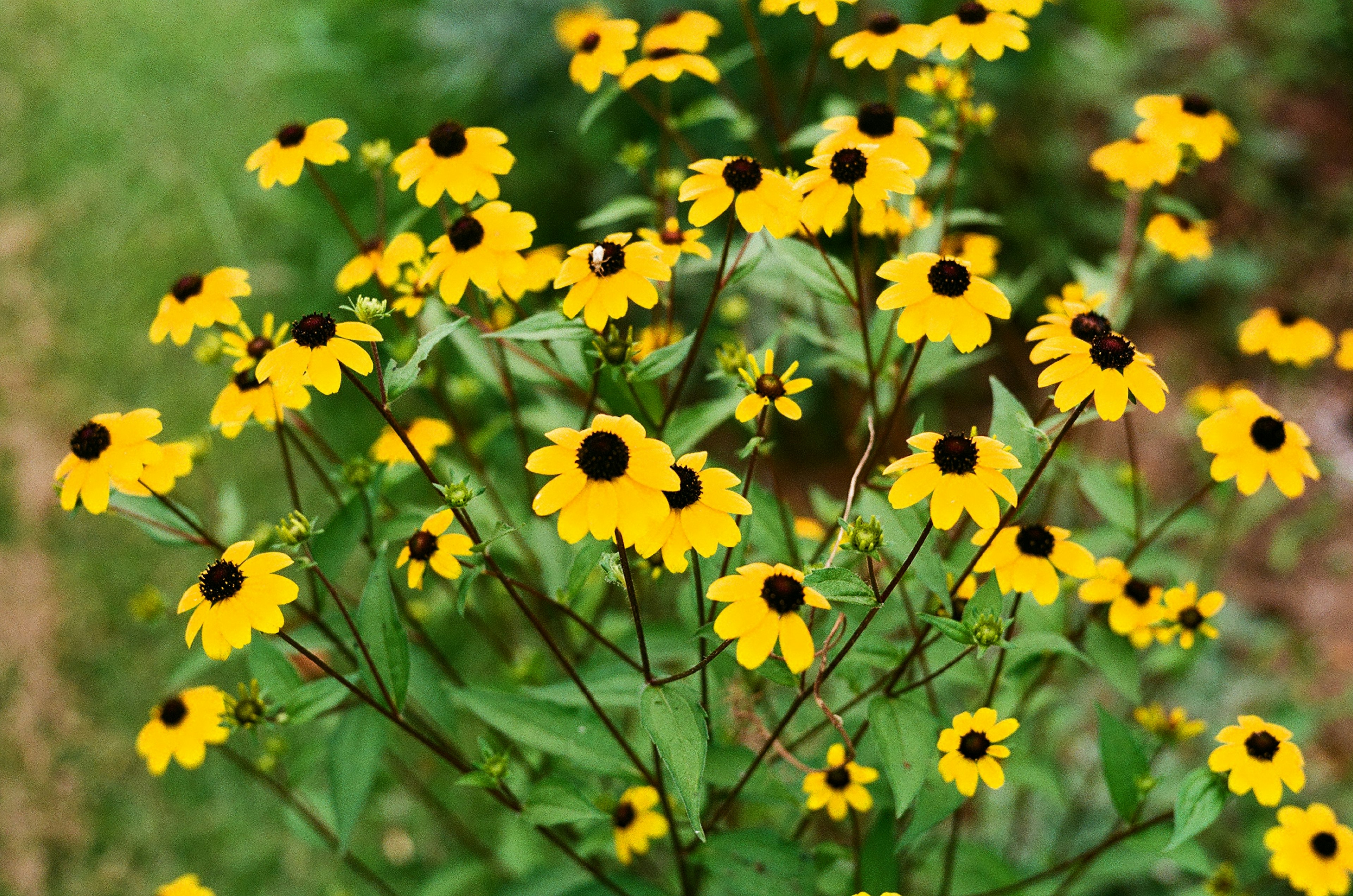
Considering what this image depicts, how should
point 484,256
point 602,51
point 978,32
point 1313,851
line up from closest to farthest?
point 484,256
point 1313,851
point 978,32
point 602,51

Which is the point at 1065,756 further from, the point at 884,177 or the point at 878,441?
the point at 884,177

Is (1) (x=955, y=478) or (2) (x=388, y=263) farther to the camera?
(2) (x=388, y=263)

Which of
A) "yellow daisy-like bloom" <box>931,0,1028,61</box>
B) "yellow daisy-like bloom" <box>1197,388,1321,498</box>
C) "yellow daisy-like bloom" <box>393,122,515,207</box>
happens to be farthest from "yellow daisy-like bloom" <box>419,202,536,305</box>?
"yellow daisy-like bloom" <box>1197,388,1321,498</box>

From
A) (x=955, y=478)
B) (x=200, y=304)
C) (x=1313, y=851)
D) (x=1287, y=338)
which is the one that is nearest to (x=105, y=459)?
(x=200, y=304)

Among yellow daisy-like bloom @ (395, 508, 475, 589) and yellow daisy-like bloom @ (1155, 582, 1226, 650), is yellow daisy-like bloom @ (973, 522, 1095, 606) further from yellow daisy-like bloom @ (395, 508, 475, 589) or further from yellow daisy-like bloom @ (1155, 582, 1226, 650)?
yellow daisy-like bloom @ (395, 508, 475, 589)

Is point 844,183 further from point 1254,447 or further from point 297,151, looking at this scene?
point 297,151

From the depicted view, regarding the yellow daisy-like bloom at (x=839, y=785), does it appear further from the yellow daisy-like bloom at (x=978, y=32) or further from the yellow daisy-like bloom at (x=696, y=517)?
the yellow daisy-like bloom at (x=978, y=32)

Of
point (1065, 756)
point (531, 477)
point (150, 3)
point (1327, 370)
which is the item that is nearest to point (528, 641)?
point (531, 477)

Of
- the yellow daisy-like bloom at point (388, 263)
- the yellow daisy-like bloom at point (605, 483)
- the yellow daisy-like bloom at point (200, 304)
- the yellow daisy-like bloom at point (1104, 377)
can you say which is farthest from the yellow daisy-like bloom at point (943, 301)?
the yellow daisy-like bloom at point (200, 304)
